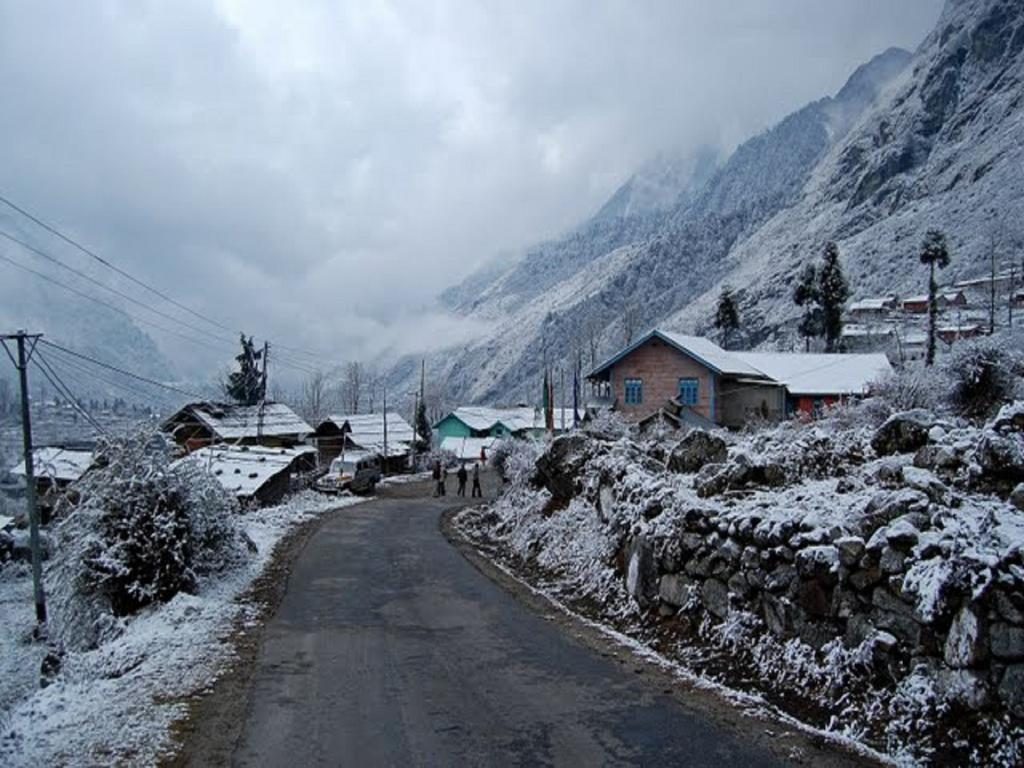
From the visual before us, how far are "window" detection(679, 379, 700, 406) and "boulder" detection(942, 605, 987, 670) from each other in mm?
36300

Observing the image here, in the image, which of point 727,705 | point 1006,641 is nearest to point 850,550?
point 1006,641

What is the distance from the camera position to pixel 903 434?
11.1 meters

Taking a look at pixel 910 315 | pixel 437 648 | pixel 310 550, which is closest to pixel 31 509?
pixel 310 550

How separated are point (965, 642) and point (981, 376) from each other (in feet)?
37.4

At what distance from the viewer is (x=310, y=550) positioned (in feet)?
67.8

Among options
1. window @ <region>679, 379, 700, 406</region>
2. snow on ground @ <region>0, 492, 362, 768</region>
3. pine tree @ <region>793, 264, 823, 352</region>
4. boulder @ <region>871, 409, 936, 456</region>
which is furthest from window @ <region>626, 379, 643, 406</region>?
pine tree @ <region>793, 264, 823, 352</region>

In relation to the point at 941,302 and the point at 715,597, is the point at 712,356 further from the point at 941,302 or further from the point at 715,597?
the point at 941,302

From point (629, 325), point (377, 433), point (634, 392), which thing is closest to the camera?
point (634, 392)

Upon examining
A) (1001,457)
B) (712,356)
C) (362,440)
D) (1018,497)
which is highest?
(712,356)

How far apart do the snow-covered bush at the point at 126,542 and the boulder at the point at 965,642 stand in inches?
508

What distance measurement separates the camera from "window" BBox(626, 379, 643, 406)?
43.7 m

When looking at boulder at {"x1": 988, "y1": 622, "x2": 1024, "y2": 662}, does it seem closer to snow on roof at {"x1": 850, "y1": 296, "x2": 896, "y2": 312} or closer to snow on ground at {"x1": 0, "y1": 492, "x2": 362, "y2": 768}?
snow on ground at {"x1": 0, "y1": 492, "x2": 362, "y2": 768}

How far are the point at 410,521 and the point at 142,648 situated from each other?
18.1 metres

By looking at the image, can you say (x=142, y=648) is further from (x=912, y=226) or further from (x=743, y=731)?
(x=912, y=226)
